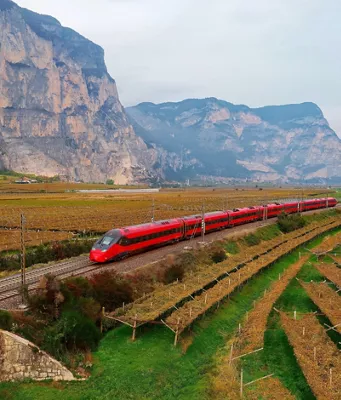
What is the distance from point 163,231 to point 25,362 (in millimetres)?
26328

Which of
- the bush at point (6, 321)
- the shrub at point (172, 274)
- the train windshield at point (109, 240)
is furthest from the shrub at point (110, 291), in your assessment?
the train windshield at point (109, 240)

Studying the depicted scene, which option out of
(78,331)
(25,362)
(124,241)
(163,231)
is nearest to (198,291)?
(124,241)

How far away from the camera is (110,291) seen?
27531 millimetres

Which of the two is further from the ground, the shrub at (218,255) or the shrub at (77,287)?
the shrub at (77,287)

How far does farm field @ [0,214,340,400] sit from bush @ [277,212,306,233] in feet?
123

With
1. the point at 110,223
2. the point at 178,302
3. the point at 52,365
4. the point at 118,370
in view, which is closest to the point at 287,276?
the point at 178,302

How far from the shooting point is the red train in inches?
1459

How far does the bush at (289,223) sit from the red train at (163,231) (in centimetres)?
454

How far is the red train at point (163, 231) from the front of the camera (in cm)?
3706

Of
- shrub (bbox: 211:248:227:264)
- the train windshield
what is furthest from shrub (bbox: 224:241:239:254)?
the train windshield

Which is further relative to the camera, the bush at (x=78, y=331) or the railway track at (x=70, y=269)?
the railway track at (x=70, y=269)

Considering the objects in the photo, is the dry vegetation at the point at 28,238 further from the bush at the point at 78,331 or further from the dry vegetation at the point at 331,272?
the dry vegetation at the point at 331,272

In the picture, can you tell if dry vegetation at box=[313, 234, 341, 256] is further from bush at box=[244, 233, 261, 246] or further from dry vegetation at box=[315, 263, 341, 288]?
bush at box=[244, 233, 261, 246]

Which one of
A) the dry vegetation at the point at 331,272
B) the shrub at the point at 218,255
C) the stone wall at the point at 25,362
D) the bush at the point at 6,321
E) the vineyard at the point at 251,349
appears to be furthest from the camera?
the shrub at the point at 218,255
